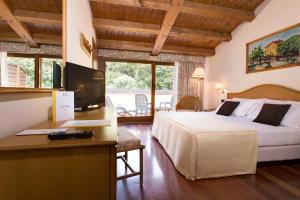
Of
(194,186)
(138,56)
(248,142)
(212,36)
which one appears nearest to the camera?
(194,186)

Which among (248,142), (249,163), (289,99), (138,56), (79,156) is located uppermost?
(138,56)

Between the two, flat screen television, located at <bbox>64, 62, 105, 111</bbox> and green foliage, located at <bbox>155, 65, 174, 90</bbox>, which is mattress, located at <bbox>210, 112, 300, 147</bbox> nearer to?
flat screen television, located at <bbox>64, 62, 105, 111</bbox>

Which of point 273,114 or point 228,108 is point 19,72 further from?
point 228,108

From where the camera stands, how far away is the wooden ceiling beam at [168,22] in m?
3.33

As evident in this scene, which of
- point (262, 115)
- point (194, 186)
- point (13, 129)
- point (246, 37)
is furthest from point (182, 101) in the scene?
point (13, 129)

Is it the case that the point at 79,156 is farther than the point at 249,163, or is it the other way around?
the point at 249,163

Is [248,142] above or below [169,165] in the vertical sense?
above

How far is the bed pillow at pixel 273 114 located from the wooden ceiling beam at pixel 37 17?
9.94 ft

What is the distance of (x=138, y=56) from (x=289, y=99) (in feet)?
12.9

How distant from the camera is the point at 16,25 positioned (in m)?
0.99

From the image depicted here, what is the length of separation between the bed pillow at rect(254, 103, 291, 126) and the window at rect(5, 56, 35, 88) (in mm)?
3020

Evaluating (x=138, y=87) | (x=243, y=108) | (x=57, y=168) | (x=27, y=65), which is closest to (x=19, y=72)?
(x=27, y=65)

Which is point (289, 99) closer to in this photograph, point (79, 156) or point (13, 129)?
point (79, 156)

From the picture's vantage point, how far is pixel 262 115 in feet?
9.11
